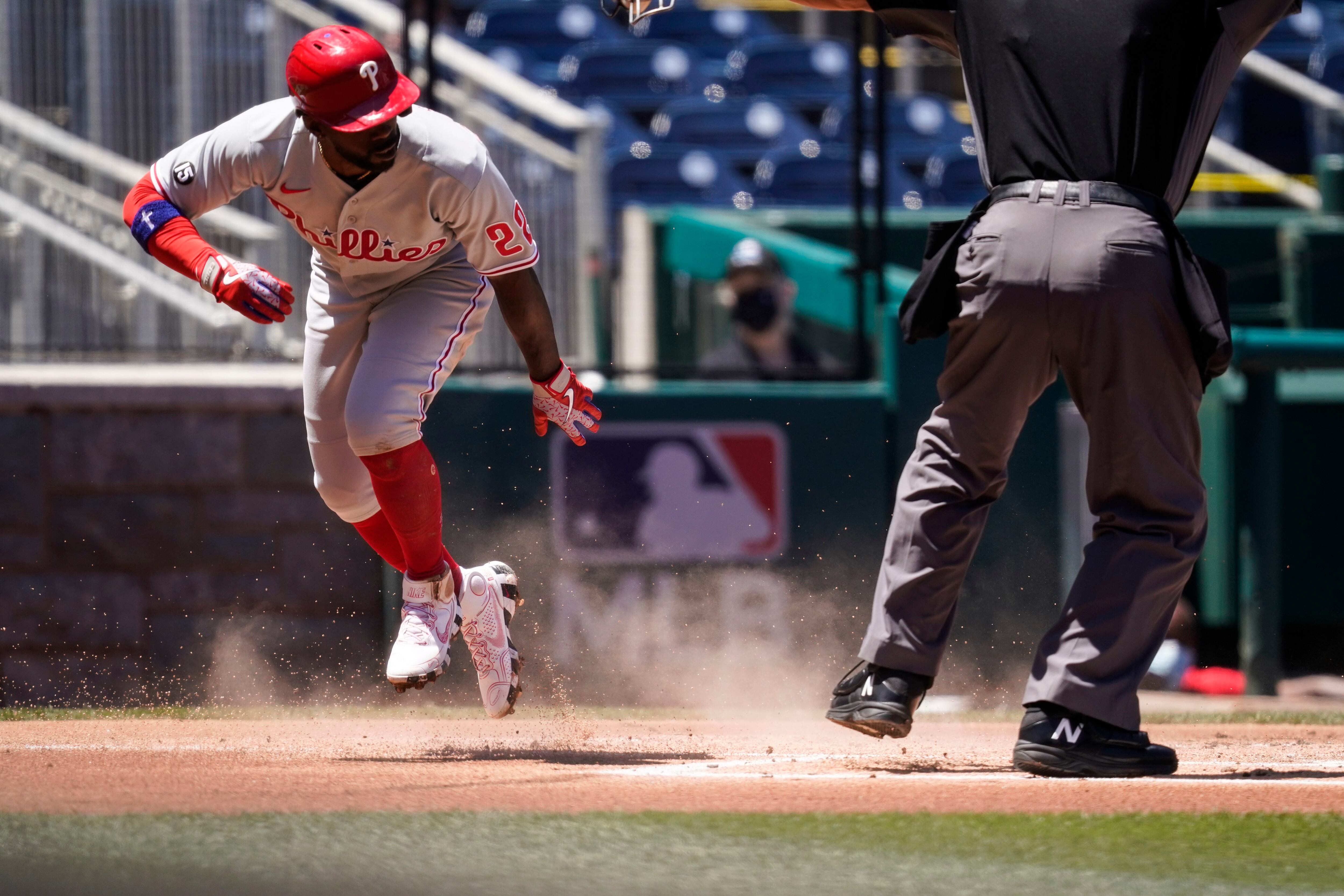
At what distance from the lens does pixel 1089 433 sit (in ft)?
11.3

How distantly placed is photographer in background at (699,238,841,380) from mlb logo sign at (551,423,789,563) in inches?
16.0

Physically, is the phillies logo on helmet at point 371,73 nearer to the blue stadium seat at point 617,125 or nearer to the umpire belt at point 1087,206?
the umpire belt at point 1087,206

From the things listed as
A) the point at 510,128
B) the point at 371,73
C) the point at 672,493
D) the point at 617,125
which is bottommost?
the point at 672,493

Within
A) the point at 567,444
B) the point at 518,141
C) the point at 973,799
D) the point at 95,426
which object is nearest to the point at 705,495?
the point at 567,444

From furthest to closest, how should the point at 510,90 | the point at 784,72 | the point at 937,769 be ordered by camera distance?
the point at 784,72 < the point at 510,90 < the point at 937,769

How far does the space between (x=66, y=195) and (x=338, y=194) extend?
351 centimetres

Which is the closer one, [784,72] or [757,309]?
[757,309]

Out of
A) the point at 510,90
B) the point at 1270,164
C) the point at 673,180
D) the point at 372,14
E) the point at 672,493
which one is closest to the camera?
the point at 672,493

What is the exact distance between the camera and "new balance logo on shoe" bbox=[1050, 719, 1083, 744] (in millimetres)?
3342

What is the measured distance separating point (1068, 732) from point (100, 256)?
16.6 feet

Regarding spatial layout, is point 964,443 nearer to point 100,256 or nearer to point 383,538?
point 383,538

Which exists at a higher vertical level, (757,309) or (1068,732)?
(757,309)

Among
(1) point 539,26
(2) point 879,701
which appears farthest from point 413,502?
(1) point 539,26

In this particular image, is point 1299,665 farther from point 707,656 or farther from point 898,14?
point 898,14
